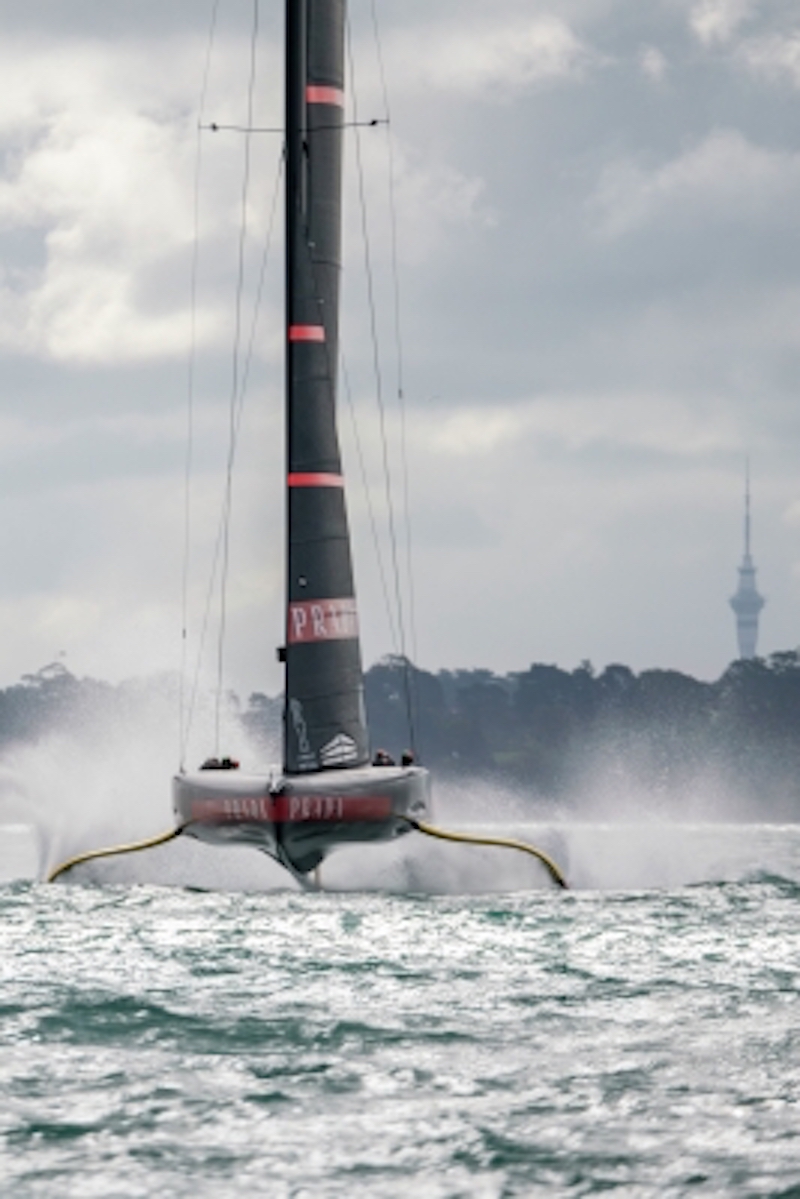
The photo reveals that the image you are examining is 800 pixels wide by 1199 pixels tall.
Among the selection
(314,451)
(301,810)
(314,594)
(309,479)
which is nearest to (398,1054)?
(301,810)

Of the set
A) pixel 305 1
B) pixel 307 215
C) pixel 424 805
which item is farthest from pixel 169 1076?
pixel 305 1

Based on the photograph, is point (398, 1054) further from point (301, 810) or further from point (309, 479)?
point (309, 479)

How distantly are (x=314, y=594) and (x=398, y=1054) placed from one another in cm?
1134

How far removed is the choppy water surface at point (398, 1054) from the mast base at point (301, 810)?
141cm

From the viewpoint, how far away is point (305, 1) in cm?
2498

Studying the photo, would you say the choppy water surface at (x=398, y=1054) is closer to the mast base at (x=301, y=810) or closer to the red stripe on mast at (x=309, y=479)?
the mast base at (x=301, y=810)

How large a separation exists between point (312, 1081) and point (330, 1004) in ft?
8.93

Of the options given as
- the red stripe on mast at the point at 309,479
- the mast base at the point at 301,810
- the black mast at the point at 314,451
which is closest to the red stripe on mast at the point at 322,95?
the black mast at the point at 314,451

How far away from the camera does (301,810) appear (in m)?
21.4

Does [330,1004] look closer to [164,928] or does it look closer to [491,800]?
[164,928]

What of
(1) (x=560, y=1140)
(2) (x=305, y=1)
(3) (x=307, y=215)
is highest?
(2) (x=305, y=1)

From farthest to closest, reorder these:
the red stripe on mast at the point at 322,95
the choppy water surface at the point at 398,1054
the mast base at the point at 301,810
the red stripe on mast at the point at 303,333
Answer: the red stripe on mast at the point at 322,95
the red stripe on mast at the point at 303,333
the mast base at the point at 301,810
the choppy water surface at the point at 398,1054

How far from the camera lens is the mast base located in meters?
21.4

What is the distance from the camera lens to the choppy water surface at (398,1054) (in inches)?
378
